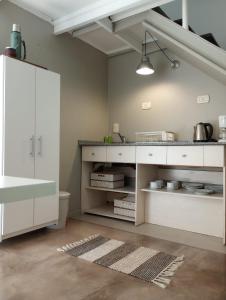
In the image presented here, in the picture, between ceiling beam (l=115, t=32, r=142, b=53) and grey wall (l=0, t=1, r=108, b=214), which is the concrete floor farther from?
ceiling beam (l=115, t=32, r=142, b=53)

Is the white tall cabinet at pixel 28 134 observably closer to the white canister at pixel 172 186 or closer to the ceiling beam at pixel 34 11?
the ceiling beam at pixel 34 11

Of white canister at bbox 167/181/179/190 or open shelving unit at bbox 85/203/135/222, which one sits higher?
white canister at bbox 167/181/179/190

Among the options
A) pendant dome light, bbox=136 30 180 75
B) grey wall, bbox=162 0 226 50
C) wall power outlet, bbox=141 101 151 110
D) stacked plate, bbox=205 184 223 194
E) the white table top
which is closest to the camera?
the white table top

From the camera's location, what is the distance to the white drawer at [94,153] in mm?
3467

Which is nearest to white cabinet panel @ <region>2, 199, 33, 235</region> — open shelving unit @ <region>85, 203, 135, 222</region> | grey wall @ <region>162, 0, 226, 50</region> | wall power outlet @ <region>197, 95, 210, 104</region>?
open shelving unit @ <region>85, 203, 135, 222</region>

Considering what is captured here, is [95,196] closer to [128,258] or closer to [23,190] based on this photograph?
[128,258]

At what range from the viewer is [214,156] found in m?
2.58

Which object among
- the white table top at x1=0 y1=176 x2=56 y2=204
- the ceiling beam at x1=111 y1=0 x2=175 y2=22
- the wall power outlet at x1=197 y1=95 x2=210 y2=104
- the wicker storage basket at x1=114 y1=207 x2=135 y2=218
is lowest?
the wicker storage basket at x1=114 y1=207 x2=135 y2=218

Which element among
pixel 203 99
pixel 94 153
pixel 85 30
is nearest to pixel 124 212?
pixel 94 153

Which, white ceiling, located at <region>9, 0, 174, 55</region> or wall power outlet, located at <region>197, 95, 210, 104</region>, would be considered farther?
wall power outlet, located at <region>197, 95, 210, 104</region>

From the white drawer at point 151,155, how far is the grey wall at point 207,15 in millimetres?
1635

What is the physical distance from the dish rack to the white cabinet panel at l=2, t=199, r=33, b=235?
1775mm

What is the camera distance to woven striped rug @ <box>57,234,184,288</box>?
6.32ft

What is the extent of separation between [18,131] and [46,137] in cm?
35
